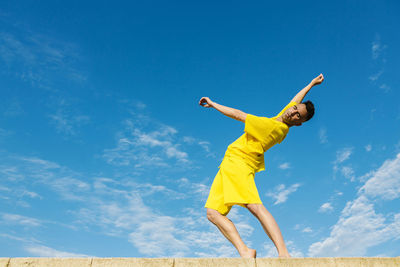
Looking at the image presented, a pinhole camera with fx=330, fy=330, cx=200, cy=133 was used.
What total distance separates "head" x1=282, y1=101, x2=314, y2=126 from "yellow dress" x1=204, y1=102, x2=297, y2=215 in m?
0.11

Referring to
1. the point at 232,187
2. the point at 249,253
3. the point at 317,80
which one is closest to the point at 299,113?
the point at 317,80

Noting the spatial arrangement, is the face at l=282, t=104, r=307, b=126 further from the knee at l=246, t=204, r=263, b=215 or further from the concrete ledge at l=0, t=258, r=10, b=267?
the concrete ledge at l=0, t=258, r=10, b=267

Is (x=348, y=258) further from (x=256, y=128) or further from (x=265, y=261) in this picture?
(x=256, y=128)

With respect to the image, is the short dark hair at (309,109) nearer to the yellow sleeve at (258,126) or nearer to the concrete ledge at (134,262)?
the yellow sleeve at (258,126)

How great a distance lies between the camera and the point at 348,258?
304 centimetres

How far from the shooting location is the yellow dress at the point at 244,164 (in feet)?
12.4

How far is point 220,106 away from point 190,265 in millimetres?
1968

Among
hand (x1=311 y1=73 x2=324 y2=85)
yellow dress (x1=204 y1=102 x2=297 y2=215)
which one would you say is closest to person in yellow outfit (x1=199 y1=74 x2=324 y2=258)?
yellow dress (x1=204 y1=102 x2=297 y2=215)

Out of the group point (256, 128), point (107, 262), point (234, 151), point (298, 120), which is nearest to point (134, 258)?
point (107, 262)

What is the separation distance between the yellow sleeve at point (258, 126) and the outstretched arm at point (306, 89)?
2.88ft

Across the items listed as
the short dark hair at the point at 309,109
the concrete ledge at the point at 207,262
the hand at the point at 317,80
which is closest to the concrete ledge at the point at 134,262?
the concrete ledge at the point at 207,262

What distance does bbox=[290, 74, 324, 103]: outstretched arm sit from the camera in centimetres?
466

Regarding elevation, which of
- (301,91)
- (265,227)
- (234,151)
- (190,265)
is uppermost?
(301,91)

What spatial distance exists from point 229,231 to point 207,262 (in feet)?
2.54
